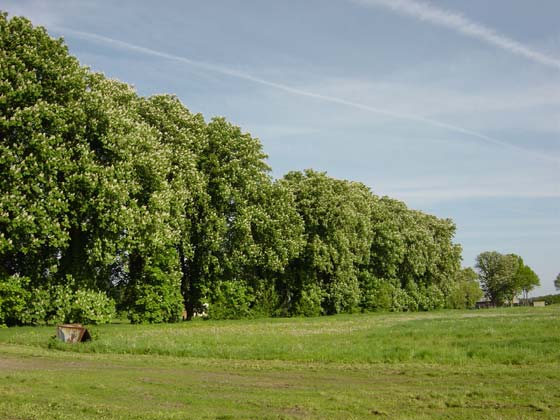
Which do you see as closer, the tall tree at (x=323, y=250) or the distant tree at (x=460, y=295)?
the tall tree at (x=323, y=250)

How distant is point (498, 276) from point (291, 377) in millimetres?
163680

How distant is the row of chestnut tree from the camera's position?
37.2 meters

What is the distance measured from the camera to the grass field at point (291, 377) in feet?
39.3

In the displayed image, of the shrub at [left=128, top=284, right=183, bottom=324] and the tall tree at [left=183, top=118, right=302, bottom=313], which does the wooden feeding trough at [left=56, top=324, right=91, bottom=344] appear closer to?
the shrub at [left=128, top=284, right=183, bottom=324]

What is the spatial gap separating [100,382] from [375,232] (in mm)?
66712

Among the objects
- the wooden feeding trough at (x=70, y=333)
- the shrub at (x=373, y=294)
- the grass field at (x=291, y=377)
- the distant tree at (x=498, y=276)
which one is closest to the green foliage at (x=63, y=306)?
the grass field at (x=291, y=377)

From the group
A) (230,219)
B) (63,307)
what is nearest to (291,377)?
(63,307)

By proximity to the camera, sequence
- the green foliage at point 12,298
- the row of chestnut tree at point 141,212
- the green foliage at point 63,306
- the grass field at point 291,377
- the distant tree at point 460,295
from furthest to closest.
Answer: the distant tree at point 460,295, the green foliage at point 63,306, the green foliage at point 12,298, the row of chestnut tree at point 141,212, the grass field at point 291,377

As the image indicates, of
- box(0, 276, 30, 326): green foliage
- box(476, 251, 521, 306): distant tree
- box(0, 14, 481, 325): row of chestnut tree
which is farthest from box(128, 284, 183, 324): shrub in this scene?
box(476, 251, 521, 306): distant tree

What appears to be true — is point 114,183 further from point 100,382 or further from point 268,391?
point 268,391

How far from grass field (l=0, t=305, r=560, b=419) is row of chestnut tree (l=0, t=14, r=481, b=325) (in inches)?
502

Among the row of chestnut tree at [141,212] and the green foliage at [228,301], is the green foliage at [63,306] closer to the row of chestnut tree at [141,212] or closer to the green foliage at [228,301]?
the row of chestnut tree at [141,212]

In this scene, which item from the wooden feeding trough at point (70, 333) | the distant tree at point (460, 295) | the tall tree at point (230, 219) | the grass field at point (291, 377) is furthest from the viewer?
the distant tree at point (460, 295)

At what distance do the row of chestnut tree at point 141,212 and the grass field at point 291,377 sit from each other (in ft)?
41.8
